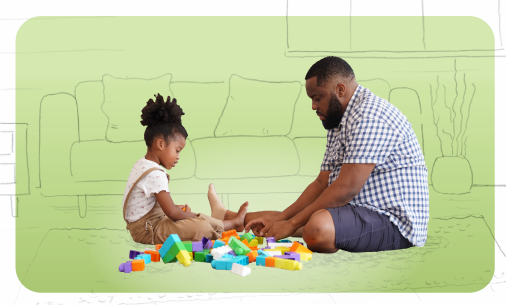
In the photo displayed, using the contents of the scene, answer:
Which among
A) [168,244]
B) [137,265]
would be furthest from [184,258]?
[137,265]

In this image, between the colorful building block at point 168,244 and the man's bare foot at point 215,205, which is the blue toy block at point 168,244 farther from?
the man's bare foot at point 215,205

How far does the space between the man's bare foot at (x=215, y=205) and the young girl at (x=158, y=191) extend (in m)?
0.36

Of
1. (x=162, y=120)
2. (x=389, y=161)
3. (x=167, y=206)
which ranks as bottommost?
(x=167, y=206)

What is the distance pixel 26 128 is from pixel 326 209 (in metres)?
2.32

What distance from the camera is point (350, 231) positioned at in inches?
92.4

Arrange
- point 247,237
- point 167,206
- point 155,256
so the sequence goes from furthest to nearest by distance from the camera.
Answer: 1. point 247,237
2. point 167,206
3. point 155,256

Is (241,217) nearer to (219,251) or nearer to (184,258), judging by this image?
(219,251)

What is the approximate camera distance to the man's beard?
100 inches

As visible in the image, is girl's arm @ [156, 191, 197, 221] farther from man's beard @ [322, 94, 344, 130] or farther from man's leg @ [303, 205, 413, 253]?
man's beard @ [322, 94, 344, 130]

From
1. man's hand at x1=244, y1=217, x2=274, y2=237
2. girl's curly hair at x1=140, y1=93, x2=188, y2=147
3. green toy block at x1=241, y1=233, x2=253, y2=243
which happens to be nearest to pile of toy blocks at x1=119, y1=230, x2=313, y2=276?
green toy block at x1=241, y1=233, x2=253, y2=243

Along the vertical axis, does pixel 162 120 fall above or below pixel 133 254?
above

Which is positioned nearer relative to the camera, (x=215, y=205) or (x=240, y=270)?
(x=240, y=270)

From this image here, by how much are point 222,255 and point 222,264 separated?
9 centimetres

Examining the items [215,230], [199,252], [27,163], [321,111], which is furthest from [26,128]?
[321,111]
